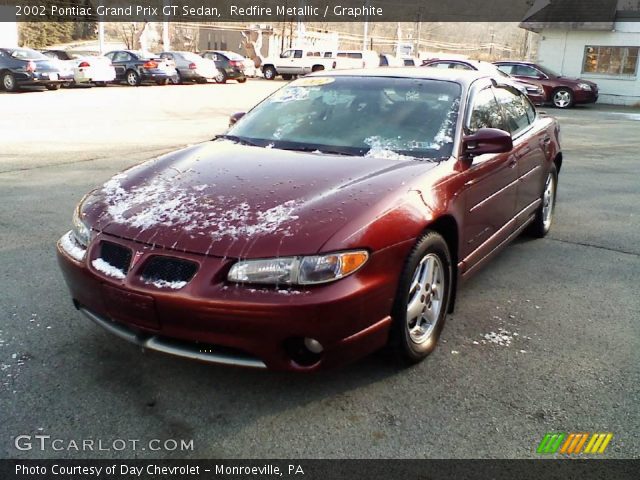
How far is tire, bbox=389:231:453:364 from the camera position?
113 inches

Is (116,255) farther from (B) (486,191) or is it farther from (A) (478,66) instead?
(A) (478,66)

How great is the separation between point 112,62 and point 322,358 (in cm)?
2548

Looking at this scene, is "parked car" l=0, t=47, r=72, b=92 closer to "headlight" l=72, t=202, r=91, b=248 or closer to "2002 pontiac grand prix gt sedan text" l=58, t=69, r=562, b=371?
"2002 pontiac grand prix gt sedan text" l=58, t=69, r=562, b=371

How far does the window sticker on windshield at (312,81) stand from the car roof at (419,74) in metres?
0.09

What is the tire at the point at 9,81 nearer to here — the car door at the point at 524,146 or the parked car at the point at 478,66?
the parked car at the point at 478,66

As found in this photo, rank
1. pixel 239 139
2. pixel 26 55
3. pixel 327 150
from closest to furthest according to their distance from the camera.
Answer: pixel 327 150 → pixel 239 139 → pixel 26 55

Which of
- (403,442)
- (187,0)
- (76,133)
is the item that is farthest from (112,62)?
(187,0)

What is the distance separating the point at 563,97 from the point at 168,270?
21.1m

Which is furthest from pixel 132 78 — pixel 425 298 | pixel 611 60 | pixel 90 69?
pixel 425 298

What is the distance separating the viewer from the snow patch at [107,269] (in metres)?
2.70

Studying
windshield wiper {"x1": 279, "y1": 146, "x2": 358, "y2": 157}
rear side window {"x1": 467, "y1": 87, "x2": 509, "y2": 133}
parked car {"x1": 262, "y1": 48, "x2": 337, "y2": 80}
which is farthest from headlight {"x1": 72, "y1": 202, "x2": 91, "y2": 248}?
parked car {"x1": 262, "y1": 48, "x2": 337, "y2": 80}

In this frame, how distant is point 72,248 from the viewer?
306 centimetres

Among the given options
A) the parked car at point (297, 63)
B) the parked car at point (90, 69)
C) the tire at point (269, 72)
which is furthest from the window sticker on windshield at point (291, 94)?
the tire at point (269, 72)

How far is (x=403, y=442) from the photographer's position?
8.29 feet
